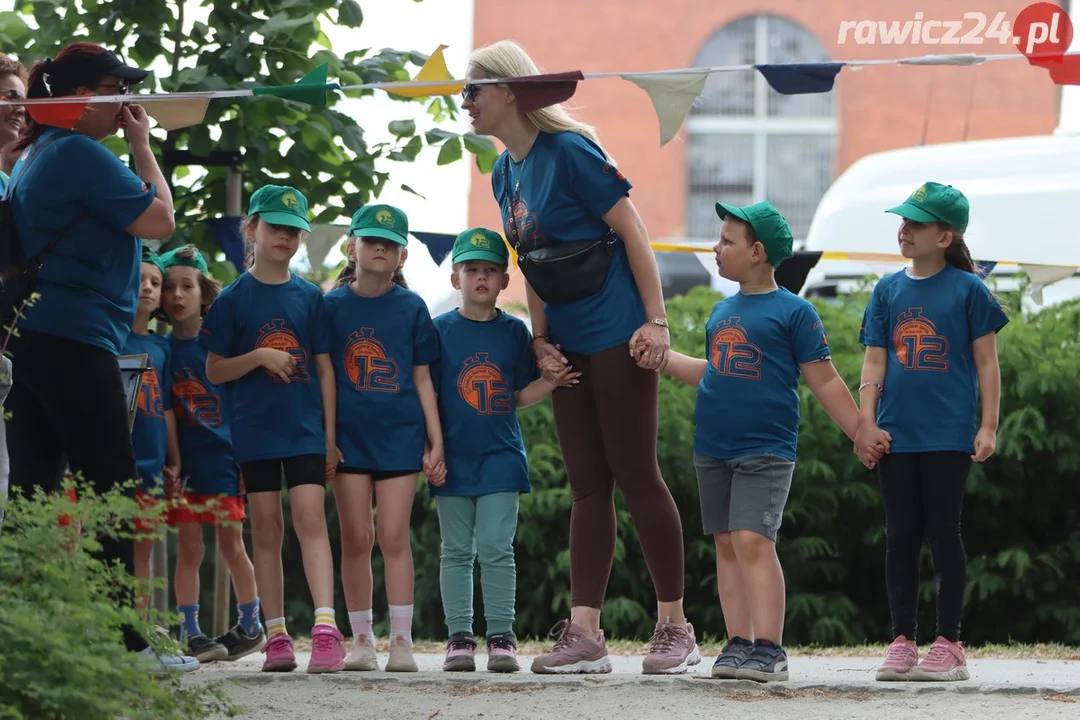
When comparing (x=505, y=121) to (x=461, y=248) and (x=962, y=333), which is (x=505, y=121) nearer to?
(x=461, y=248)

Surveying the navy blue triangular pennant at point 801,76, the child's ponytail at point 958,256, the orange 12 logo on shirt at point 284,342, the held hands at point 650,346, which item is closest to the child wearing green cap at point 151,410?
the orange 12 logo on shirt at point 284,342

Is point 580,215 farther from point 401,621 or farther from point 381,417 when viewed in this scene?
point 401,621

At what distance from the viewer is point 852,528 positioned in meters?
7.96

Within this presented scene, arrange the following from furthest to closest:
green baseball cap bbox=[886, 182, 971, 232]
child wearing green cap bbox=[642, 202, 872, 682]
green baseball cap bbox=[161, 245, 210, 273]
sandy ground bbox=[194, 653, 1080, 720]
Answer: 1. green baseball cap bbox=[161, 245, 210, 273]
2. green baseball cap bbox=[886, 182, 971, 232]
3. child wearing green cap bbox=[642, 202, 872, 682]
4. sandy ground bbox=[194, 653, 1080, 720]

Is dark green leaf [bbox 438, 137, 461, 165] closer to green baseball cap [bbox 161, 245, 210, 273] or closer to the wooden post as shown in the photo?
the wooden post

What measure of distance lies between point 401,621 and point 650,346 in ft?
4.48

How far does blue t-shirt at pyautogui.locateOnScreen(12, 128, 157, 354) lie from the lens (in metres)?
4.58

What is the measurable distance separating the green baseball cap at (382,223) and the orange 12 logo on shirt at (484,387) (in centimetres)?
52

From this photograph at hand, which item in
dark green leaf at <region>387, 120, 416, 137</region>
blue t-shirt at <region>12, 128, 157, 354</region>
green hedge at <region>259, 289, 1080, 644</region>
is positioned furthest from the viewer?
green hedge at <region>259, 289, 1080, 644</region>

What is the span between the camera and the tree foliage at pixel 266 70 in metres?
6.51

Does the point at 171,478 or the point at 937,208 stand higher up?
the point at 937,208

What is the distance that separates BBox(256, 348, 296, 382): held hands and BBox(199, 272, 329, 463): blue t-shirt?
3 centimetres

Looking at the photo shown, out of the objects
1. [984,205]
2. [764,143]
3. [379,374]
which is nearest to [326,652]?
[379,374]

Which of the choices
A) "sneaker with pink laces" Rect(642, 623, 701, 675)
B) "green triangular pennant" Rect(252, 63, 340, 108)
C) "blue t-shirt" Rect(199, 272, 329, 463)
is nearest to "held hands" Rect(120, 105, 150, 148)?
"green triangular pennant" Rect(252, 63, 340, 108)
